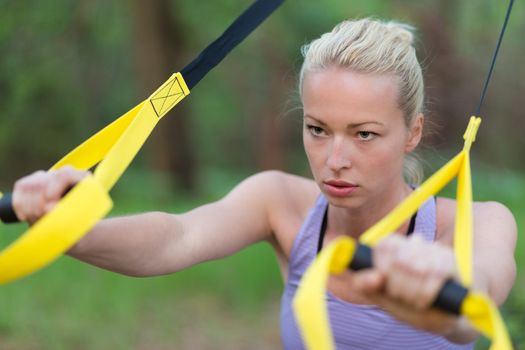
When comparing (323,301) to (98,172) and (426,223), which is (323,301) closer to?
(98,172)

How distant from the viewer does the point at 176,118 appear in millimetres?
12320

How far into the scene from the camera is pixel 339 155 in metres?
2.33

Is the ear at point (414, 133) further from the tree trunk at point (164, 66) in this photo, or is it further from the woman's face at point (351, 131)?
the tree trunk at point (164, 66)

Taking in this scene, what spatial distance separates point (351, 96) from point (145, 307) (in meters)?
4.45

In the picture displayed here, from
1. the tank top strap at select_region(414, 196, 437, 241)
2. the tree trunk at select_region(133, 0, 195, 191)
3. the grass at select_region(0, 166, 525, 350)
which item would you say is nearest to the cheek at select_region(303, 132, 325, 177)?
the tank top strap at select_region(414, 196, 437, 241)

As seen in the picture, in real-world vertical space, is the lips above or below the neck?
above

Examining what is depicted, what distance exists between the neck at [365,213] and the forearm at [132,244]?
62 centimetres

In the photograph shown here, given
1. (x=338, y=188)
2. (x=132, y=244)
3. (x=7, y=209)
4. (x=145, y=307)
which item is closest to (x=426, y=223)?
(x=338, y=188)

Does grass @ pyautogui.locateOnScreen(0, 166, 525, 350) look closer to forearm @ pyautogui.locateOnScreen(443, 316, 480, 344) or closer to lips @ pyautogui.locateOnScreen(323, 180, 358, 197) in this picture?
lips @ pyautogui.locateOnScreen(323, 180, 358, 197)

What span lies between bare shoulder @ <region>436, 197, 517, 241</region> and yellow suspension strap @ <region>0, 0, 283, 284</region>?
896mm

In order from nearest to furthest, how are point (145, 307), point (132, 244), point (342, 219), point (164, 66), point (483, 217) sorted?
1. point (132, 244)
2. point (483, 217)
3. point (342, 219)
4. point (145, 307)
5. point (164, 66)

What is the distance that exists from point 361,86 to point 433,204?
23.2 inches

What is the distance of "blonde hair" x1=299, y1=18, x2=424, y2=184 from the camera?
8.18 ft

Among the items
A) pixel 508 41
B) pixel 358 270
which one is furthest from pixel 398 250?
pixel 508 41
